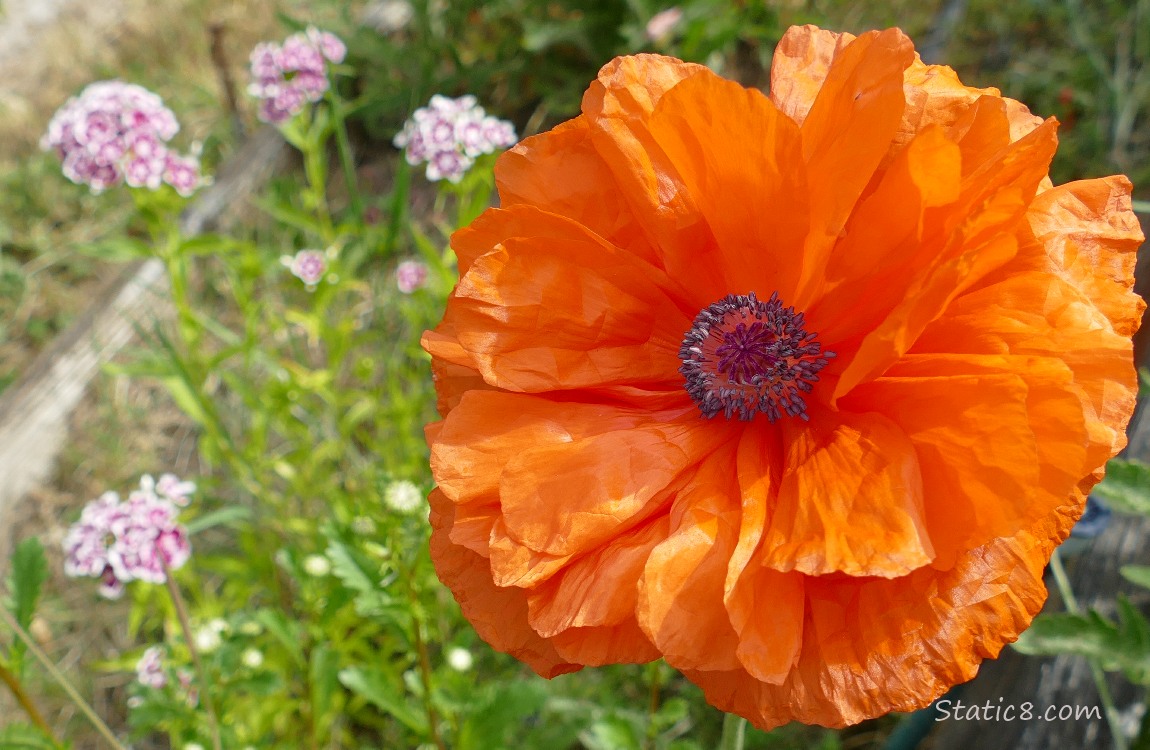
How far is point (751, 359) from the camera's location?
1.09 metres

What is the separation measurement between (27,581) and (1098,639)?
1584mm

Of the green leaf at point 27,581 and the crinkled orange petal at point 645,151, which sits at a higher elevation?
the crinkled orange petal at point 645,151

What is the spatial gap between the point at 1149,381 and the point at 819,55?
0.63 meters

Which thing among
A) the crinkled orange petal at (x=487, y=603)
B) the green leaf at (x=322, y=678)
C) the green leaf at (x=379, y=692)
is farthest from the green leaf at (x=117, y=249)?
the crinkled orange petal at (x=487, y=603)

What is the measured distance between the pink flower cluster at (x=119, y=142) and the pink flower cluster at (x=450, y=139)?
21.5 inches

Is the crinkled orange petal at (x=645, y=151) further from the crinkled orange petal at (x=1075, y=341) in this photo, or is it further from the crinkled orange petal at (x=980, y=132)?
the crinkled orange petal at (x=1075, y=341)

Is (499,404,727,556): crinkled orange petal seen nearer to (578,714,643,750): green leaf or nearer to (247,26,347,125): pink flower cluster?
(578,714,643,750): green leaf

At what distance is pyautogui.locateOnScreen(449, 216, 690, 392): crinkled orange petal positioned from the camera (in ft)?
3.56

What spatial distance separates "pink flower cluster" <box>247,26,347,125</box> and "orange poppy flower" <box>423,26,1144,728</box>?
144 cm

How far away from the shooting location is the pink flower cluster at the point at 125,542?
67.5 inches

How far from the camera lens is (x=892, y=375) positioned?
3.26ft

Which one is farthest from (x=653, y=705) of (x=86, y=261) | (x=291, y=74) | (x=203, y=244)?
(x=86, y=261)

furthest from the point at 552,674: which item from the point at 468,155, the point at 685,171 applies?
the point at 468,155

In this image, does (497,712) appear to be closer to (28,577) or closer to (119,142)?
(28,577)
